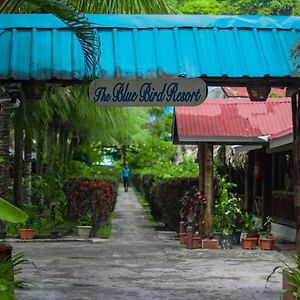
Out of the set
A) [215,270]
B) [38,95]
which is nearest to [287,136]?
[215,270]

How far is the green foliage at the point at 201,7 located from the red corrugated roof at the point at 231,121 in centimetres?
2366

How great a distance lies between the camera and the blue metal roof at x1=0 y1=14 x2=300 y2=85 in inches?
322

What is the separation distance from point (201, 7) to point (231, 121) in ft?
86.1

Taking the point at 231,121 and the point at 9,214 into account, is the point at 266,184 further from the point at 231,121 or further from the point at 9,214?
the point at 9,214

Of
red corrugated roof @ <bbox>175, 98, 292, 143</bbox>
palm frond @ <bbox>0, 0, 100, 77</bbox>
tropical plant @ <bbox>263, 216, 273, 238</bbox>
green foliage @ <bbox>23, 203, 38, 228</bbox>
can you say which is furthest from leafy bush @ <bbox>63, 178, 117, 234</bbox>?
palm frond @ <bbox>0, 0, 100, 77</bbox>

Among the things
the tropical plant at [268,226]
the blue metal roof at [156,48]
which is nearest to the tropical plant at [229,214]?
the tropical plant at [268,226]

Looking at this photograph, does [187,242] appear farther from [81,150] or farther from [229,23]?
[81,150]

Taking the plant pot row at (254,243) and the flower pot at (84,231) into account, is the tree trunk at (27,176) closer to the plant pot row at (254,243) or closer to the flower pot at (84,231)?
the flower pot at (84,231)

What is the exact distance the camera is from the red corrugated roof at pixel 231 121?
56.1 ft

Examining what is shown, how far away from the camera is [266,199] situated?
21.6m

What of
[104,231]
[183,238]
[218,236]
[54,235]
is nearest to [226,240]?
[218,236]

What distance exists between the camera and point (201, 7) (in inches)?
1687

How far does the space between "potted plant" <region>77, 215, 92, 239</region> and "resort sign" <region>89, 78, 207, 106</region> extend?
1074cm

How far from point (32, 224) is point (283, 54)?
12272mm
